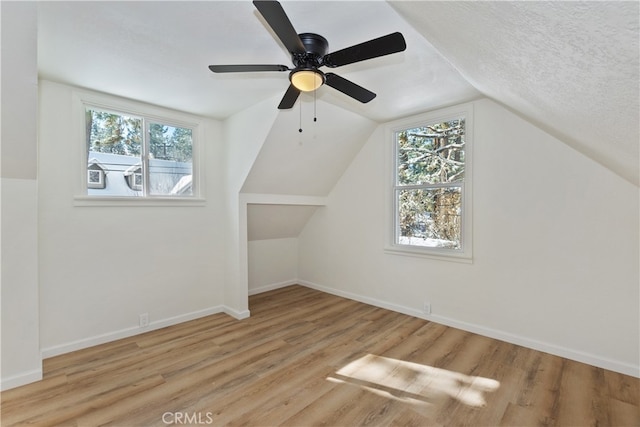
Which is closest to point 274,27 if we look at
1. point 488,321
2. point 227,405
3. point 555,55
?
point 555,55

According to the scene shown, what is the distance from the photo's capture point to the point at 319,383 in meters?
2.24

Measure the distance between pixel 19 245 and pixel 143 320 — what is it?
4.49 feet

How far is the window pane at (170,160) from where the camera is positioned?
129 inches

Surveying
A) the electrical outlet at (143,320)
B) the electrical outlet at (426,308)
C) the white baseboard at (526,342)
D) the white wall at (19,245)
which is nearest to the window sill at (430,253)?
the electrical outlet at (426,308)

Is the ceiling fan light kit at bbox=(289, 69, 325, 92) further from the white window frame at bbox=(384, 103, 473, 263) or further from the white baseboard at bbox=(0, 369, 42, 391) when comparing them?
the white baseboard at bbox=(0, 369, 42, 391)

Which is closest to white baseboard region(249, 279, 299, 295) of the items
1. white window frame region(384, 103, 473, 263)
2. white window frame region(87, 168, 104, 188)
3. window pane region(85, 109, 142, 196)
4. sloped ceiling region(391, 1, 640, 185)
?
white window frame region(384, 103, 473, 263)

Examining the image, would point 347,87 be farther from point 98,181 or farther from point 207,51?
point 98,181

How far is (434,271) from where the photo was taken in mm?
3402

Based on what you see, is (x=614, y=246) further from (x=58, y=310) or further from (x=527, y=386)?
(x=58, y=310)

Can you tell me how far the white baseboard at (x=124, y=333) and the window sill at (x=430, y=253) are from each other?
212cm

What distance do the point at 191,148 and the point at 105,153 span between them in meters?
0.89

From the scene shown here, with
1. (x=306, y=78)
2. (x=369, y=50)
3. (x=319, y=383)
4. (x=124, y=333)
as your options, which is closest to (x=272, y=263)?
(x=124, y=333)

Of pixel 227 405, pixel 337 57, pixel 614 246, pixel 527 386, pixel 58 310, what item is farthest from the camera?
pixel 58 310

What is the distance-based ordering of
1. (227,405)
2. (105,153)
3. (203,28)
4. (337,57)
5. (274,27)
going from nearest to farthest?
(274,27) < (337,57) < (203,28) < (227,405) < (105,153)
